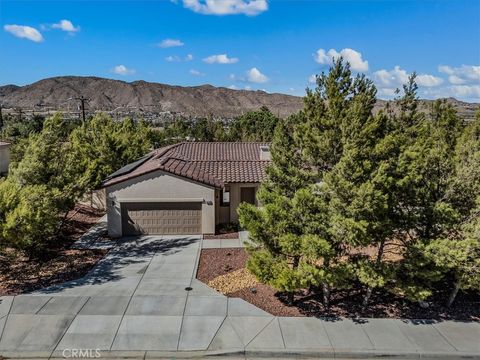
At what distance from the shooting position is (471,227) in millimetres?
8234

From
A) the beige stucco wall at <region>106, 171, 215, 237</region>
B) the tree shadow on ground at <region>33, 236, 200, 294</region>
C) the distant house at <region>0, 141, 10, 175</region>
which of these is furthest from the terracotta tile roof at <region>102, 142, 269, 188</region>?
the distant house at <region>0, 141, 10, 175</region>

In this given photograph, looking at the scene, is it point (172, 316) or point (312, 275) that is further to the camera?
point (172, 316)

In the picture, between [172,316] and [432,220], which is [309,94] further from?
[172,316]

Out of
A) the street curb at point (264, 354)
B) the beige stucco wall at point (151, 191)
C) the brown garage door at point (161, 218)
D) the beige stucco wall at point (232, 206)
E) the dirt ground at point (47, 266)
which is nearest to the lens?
the street curb at point (264, 354)

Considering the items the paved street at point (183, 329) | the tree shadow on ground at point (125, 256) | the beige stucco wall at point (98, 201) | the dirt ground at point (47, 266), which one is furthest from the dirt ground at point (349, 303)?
the beige stucco wall at point (98, 201)

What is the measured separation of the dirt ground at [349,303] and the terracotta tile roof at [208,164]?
5.13 meters

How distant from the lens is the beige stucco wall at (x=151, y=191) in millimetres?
15617

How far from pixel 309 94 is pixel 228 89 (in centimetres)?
17542

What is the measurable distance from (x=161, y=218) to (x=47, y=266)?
16.6 ft

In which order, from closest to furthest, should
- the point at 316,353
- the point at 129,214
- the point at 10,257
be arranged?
the point at 316,353, the point at 10,257, the point at 129,214

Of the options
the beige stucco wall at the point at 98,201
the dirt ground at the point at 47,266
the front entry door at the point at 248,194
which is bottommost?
A: the dirt ground at the point at 47,266

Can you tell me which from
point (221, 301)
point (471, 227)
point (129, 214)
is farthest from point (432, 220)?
point (129, 214)

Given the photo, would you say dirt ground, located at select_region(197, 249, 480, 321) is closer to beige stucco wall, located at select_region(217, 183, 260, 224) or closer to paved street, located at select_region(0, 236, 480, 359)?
paved street, located at select_region(0, 236, 480, 359)

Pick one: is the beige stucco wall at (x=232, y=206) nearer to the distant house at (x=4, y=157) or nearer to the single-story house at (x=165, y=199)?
the single-story house at (x=165, y=199)
